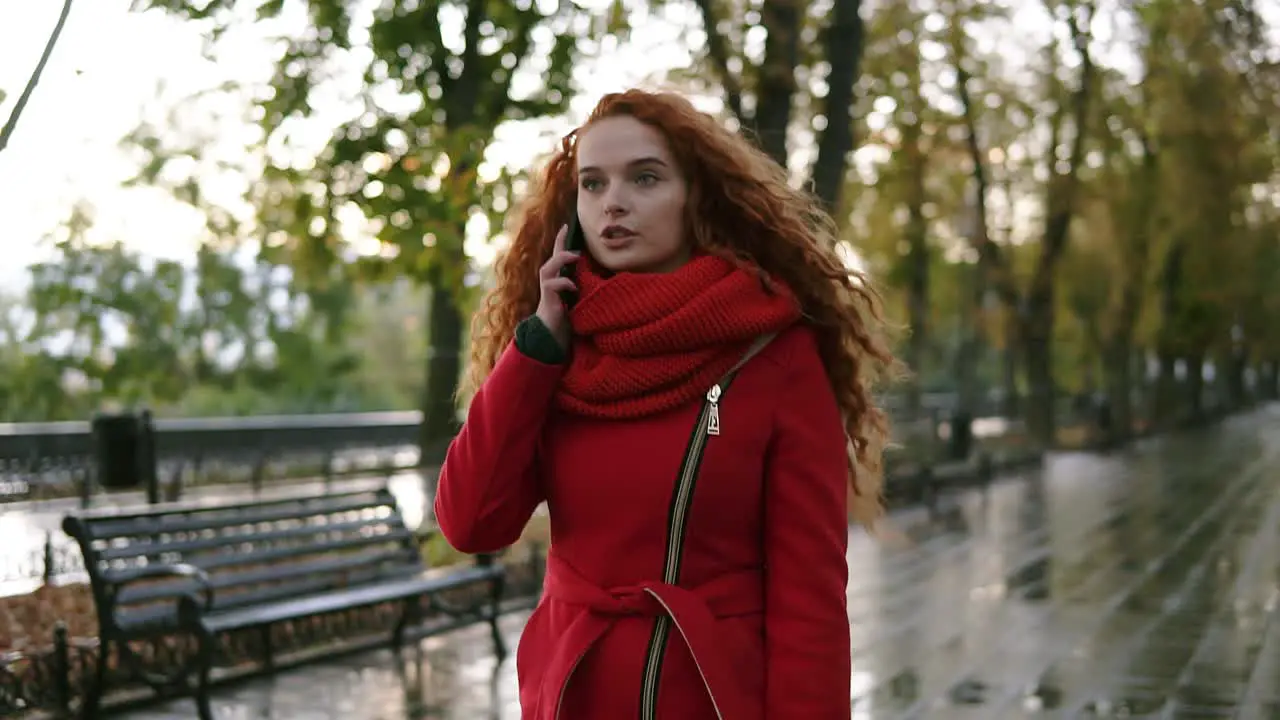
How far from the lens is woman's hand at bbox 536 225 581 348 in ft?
8.10

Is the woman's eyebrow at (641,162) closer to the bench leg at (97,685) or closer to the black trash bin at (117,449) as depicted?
the bench leg at (97,685)

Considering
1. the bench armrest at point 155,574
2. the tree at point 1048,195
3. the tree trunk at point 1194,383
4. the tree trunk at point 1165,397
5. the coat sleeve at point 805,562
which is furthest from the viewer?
the tree trunk at point 1194,383

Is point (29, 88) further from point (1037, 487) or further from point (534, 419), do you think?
point (1037, 487)

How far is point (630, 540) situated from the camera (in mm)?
2418

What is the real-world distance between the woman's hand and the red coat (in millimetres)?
82

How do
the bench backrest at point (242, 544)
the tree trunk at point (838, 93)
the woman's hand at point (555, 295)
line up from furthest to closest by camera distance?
the tree trunk at point (838, 93), the bench backrest at point (242, 544), the woman's hand at point (555, 295)

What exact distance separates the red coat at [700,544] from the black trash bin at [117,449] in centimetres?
1046

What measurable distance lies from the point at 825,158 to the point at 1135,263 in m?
26.1

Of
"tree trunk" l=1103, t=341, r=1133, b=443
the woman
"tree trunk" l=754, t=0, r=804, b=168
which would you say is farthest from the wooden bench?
"tree trunk" l=1103, t=341, r=1133, b=443

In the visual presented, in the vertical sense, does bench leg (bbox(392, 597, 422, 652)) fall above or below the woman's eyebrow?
below

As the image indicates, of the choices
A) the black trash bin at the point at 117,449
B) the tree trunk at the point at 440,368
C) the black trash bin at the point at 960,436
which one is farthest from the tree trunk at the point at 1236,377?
the black trash bin at the point at 117,449

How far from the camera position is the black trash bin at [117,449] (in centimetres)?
1217

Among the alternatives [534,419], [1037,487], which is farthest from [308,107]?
[1037,487]

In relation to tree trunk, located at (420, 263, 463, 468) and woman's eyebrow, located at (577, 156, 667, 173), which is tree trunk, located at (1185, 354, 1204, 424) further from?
woman's eyebrow, located at (577, 156, 667, 173)
